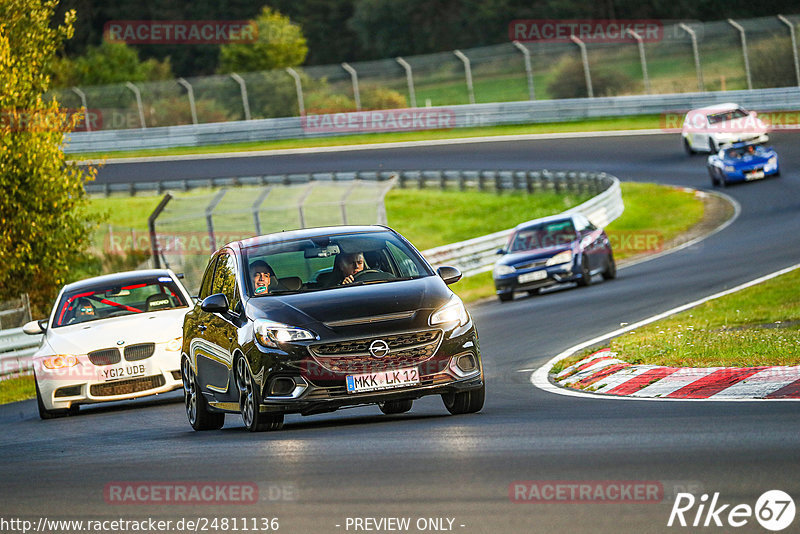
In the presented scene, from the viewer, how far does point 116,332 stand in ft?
48.3

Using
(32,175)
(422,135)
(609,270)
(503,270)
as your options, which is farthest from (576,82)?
(32,175)

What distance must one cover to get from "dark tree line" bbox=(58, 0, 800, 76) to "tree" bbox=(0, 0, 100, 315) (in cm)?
5995

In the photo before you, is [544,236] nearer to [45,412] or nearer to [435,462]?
[45,412]

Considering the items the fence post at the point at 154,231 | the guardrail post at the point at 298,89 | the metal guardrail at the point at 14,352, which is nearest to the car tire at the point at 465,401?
the metal guardrail at the point at 14,352

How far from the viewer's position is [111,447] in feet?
34.8

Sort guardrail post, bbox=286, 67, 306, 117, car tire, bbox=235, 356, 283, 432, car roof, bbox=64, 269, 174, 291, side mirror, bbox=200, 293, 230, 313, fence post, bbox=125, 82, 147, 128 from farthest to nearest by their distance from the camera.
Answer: fence post, bbox=125, 82, 147, 128, guardrail post, bbox=286, 67, 306, 117, car roof, bbox=64, 269, 174, 291, side mirror, bbox=200, 293, 230, 313, car tire, bbox=235, 356, 283, 432

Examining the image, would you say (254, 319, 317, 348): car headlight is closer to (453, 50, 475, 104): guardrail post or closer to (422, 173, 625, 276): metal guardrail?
(422, 173, 625, 276): metal guardrail

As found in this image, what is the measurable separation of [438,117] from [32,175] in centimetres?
3461

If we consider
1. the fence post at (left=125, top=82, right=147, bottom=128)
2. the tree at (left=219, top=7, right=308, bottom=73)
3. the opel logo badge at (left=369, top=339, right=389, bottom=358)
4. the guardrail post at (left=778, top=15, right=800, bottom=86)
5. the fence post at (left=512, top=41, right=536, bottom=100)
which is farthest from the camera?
the tree at (left=219, top=7, right=308, bottom=73)

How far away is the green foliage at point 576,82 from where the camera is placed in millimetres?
56875

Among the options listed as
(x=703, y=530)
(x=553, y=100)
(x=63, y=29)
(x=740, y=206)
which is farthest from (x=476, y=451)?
(x=553, y=100)

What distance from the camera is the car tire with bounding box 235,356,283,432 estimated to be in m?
9.90

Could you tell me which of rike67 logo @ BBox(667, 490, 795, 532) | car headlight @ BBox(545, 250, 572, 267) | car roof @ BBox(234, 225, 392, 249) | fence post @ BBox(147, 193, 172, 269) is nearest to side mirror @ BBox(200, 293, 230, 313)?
car roof @ BBox(234, 225, 392, 249)

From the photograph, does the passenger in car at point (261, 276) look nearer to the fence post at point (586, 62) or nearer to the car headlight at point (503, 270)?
the car headlight at point (503, 270)
